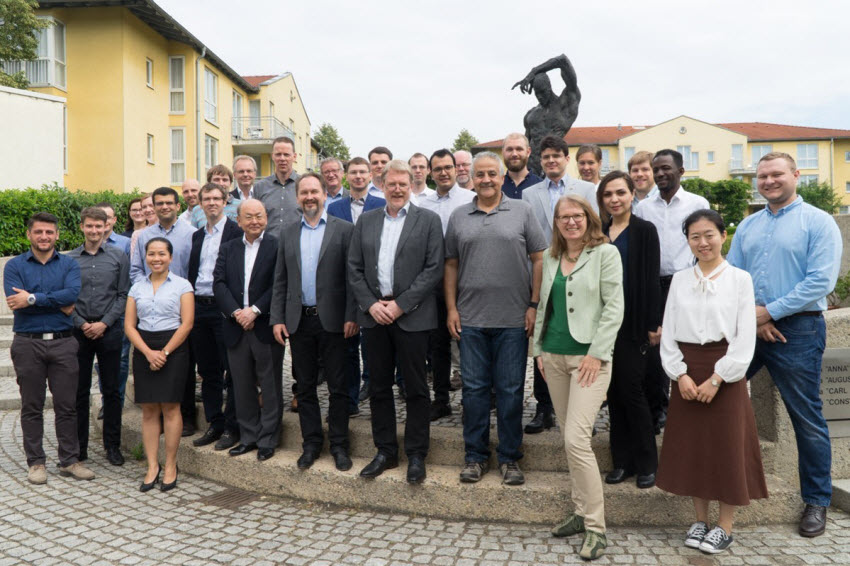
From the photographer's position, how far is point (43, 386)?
538 cm

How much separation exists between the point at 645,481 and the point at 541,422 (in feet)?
3.29

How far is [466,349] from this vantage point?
4.50m

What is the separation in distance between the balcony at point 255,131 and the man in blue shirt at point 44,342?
26.5 m

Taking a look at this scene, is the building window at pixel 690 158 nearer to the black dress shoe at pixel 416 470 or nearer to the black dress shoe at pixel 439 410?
the black dress shoe at pixel 439 410

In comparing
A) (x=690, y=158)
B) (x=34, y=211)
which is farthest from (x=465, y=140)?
(x=34, y=211)

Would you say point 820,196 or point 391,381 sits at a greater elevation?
point 820,196

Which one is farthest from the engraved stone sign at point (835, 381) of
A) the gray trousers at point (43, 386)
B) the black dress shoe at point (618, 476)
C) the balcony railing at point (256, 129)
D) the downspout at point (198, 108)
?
the balcony railing at point (256, 129)

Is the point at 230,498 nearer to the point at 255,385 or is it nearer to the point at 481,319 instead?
the point at 255,385

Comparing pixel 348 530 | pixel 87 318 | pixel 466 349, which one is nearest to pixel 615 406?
pixel 466 349

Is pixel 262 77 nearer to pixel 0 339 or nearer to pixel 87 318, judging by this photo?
pixel 0 339

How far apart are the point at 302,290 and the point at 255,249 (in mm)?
665

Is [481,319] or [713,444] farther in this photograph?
[481,319]

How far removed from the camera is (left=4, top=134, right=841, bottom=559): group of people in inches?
154

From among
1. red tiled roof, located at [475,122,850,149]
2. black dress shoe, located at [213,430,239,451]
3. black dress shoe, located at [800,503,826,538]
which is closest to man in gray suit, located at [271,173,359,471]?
black dress shoe, located at [213,430,239,451]
